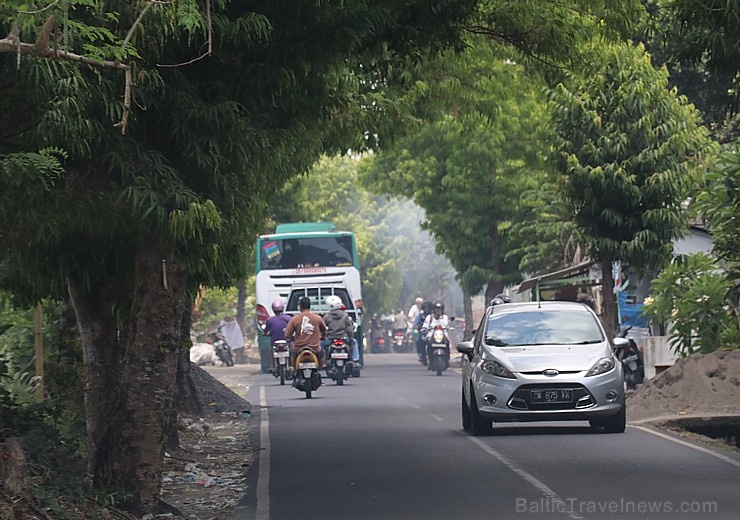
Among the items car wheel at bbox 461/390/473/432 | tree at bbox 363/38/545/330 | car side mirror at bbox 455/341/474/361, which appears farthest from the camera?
tree at bbox 363/38/545/330

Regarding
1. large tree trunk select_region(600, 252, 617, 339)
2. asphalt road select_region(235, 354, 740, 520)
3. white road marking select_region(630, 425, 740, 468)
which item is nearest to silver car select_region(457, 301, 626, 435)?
asphalt road select_region(235, 354, 740, 520)

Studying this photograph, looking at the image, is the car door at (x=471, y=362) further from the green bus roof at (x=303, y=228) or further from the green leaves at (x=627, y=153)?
the green bus roof at (x=303, y=228)

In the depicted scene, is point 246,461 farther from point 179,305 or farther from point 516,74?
point 516,74

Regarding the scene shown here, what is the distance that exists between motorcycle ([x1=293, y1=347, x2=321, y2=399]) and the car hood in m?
8.81

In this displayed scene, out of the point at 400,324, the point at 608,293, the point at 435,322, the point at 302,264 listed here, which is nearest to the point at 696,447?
the point at 608,293

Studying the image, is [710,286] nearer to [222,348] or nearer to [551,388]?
[551,388]

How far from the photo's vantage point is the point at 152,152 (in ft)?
37.3

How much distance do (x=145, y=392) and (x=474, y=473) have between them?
11.1 ft

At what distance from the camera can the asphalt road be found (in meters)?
10.7

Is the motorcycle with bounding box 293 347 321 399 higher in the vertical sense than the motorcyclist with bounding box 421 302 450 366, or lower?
lower

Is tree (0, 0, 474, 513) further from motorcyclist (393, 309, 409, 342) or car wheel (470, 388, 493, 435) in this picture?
motorcyclist (393, 309, 409, 342)

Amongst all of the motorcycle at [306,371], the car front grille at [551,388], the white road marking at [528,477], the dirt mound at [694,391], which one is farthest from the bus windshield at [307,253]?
the white road marking at [528,477]

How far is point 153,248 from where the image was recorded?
11.8m

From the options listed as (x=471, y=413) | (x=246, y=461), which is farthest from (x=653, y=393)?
(x=246, y=461)
